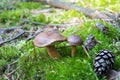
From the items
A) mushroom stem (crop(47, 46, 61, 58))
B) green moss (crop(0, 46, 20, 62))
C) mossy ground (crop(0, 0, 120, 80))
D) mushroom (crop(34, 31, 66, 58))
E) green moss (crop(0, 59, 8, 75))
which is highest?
mushroom (crop(34, 31, 66, 58))

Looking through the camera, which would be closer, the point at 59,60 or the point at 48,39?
the point at 48,39

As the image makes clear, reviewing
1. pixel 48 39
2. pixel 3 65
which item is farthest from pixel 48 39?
pixel 3 65

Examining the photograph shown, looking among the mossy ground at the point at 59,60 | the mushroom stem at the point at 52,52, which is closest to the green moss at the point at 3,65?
the mossy ground at the point at 59,60

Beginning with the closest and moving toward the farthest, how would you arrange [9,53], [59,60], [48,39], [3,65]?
[48,39]
[59,60]
[3,65]
[9,53]

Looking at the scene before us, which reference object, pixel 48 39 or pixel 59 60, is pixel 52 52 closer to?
pixel 59 60

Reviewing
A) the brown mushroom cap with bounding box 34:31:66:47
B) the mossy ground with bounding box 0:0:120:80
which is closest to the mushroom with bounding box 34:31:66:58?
the brown mushroom cap with bounding box 34:31:66:47

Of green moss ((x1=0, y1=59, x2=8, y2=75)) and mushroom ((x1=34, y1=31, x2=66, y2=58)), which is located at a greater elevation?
mushroom ((x1=34, y1=31, x2=66, y2=58))

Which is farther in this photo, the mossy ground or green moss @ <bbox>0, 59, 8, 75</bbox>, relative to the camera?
green moss @ <bbox>0, 59, 8, 75</bbox>

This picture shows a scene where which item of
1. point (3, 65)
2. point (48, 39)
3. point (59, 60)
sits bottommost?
point (3, 65)

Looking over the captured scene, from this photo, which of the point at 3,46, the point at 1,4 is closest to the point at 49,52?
the point at 3,46

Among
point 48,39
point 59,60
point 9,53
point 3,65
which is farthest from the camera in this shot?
point 9,53

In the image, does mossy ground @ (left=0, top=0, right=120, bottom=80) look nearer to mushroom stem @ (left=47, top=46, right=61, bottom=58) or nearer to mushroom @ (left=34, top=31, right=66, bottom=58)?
mushroom stem @ (left=47, top=46, right=61, bottom=58)

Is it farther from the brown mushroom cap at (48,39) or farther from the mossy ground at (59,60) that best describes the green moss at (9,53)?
the brown mushroom cap at (48,39)

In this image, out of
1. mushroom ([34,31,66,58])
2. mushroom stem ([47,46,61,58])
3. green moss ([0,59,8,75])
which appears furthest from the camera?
green moss ([0,59,8,75])
